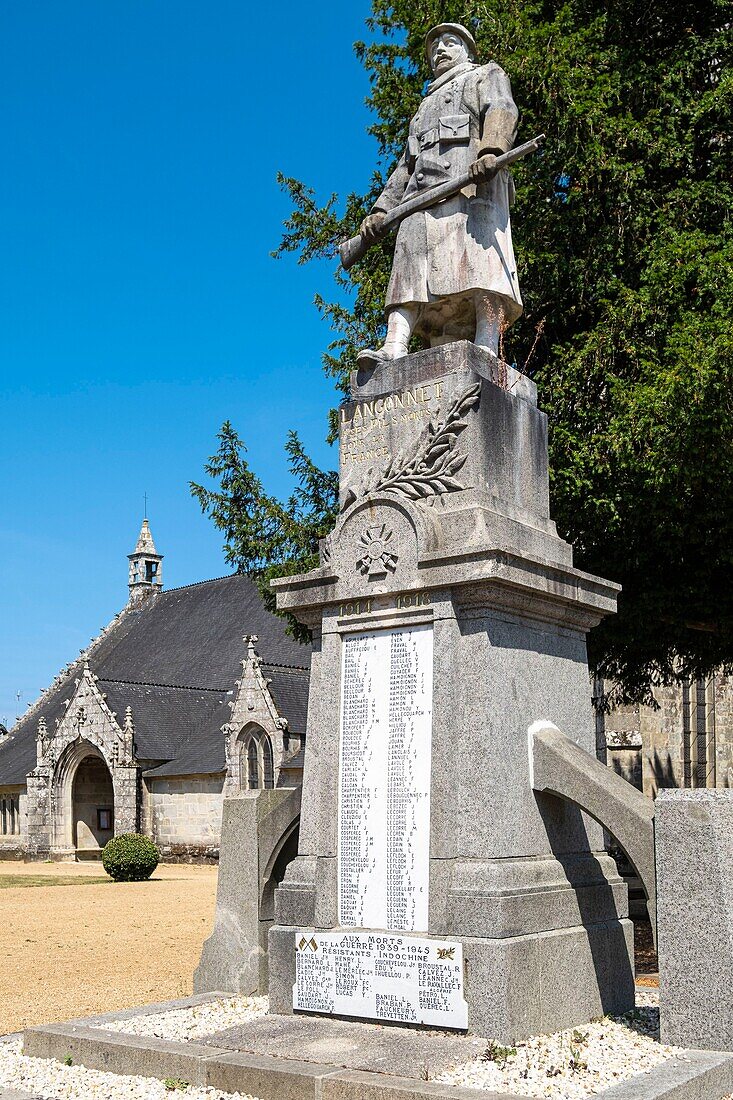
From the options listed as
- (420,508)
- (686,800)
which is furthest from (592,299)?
(686,800)

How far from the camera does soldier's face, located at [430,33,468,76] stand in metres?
8.16

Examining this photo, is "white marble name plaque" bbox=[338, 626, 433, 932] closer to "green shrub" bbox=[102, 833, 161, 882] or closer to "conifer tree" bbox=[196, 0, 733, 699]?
"conifer tree" bbox=[196, 0, 733, 699]

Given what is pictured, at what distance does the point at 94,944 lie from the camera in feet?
47.8

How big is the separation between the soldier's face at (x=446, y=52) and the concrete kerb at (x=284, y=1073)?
657 cm

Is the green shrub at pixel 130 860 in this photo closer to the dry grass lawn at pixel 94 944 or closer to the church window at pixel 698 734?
the dry grass lawn at pixel 94 944

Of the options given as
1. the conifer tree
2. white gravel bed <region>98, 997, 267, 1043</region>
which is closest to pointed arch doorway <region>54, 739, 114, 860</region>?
the conifer tree

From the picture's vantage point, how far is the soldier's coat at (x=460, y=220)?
7637 millimetres

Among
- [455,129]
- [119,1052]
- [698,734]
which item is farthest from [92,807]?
[455,129]

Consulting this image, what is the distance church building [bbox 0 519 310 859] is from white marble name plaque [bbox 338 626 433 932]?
76.0 feet

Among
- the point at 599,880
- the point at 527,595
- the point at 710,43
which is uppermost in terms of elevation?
the point at 710,43

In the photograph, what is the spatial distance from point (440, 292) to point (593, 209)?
649 cm

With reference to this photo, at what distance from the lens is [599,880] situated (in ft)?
23.4

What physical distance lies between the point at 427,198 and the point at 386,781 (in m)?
3.91

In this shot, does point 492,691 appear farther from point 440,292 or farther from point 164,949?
point 164,949
